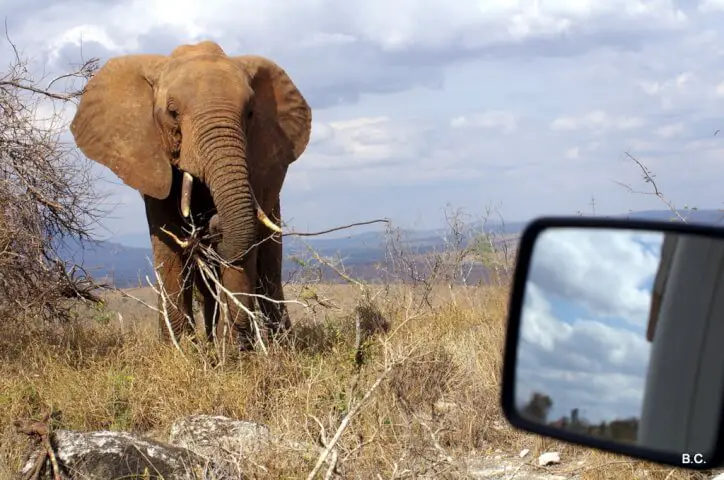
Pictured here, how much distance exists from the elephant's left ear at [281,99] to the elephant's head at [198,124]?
1cm

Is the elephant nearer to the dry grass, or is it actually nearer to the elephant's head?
the elephant's head

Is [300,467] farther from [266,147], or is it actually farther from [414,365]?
[266,147]

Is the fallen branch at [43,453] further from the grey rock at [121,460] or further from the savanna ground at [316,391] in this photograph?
the savanna ground at [316,391]

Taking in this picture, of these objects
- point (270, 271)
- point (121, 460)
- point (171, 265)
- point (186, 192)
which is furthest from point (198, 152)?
point (121, 460)

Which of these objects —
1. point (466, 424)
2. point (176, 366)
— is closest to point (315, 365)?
point (176, 366)

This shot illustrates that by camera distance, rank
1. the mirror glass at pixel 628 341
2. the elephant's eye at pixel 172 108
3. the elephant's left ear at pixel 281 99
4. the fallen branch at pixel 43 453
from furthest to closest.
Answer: the elephant's left ear at pixel 281 99
the elephant's eye at pixel 172 108
the fallen branch at pixel 43 453
the mirror glass at pixel 628 341

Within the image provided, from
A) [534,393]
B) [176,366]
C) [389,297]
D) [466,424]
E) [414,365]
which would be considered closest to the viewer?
[534,393]

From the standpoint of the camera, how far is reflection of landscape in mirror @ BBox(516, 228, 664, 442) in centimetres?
188

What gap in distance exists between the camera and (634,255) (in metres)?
1.96

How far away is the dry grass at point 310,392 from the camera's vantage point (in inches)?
189

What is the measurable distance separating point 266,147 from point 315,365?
2.90 m

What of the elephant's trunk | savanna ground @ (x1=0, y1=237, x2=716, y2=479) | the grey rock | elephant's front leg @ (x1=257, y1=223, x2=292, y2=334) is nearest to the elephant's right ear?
the elephant's trunk

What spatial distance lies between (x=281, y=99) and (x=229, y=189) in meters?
2.22

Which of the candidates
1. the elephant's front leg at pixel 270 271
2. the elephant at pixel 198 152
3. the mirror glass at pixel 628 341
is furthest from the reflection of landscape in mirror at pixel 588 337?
the elephant's front leg at pixel 270 271
